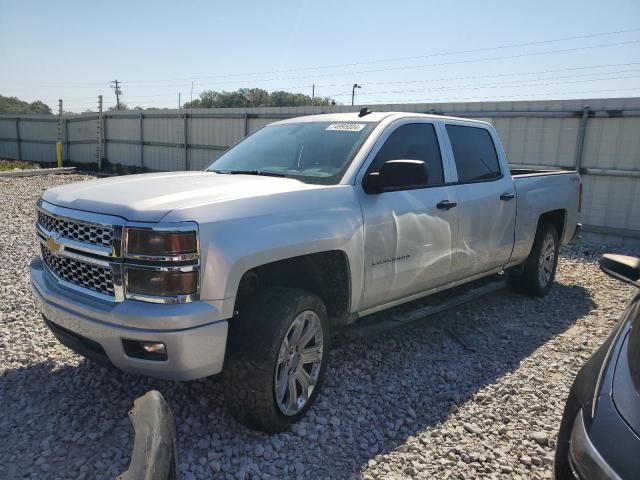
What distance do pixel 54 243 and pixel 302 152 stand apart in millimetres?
1850

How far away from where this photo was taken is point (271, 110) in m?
15.8

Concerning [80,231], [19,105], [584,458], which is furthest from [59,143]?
[19,105]

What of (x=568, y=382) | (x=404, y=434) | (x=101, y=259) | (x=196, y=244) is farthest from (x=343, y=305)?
(x=568, y=382)

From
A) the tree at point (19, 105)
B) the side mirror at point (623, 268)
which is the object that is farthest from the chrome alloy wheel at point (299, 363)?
the tree at point (19, 105)

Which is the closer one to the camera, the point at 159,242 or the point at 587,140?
the point at 159,242

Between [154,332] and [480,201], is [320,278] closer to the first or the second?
[154,332]

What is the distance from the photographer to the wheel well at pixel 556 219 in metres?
6.24

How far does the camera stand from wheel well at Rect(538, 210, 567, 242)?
6.24 meters

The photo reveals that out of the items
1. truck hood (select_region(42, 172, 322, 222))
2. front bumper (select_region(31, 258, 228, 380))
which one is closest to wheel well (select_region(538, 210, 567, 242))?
truck hood (select_region(42, 172, 322, 222))

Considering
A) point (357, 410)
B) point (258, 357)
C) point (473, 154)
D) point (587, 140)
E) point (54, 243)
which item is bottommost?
point (357, 410)

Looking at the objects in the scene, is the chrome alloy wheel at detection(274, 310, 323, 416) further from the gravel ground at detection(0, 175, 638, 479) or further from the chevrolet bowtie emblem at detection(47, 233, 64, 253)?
the chevrolet bowtie emblem at detection(47, 233, 64, 253)

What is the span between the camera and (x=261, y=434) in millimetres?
3162

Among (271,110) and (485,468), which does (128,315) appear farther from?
(271,110)

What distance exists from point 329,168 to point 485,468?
7.07ft
